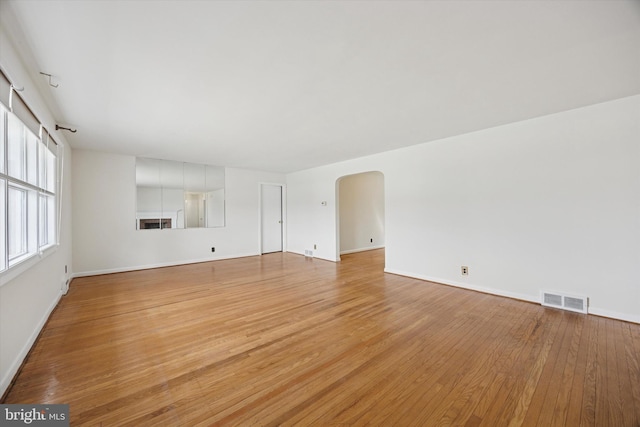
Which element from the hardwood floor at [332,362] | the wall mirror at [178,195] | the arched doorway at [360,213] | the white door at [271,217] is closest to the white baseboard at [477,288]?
the hardwood floor at [332,362]

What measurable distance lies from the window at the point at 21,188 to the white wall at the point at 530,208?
15.8 feet

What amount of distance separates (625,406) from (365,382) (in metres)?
1.60

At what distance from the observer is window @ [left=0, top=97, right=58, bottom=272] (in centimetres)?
175

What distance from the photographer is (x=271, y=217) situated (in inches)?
292

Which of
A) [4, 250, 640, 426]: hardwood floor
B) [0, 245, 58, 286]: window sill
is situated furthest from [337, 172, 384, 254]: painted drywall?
[0, 245, 58, 286]: window sill

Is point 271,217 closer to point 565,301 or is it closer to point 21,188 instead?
point 21,188

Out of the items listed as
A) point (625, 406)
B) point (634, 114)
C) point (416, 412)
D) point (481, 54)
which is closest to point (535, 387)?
point (625, 406)

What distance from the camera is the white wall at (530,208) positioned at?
271 cm

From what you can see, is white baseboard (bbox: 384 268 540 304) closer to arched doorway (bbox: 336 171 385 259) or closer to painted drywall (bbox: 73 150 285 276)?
arched doorway (bbox: 336 171 385 259)

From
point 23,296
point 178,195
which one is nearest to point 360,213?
point 178,195

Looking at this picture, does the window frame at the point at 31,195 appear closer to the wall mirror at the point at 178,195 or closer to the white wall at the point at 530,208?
the wall mirror at the point at 178,195

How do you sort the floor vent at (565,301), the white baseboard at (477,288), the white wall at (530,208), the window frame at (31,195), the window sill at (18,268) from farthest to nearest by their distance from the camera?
the white baseboard at (477,288) < the floor vent at (565,301) < the white wall at (530,208) < the window frame at (31,195) < the window sill at (18,268)

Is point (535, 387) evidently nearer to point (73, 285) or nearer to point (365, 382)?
point (365, 382)

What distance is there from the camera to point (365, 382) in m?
1.73
